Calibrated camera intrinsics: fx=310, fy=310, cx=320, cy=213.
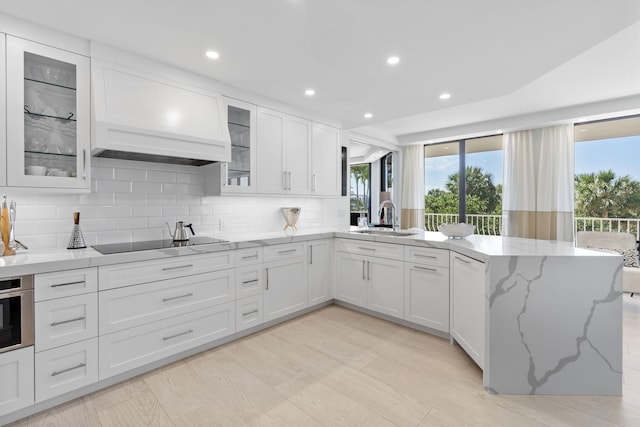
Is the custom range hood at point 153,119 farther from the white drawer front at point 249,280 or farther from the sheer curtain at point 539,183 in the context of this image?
the sheer curtain at point 539,183

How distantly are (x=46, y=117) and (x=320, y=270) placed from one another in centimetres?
271

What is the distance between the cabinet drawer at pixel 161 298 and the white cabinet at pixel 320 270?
38.9 inches

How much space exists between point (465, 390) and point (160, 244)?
Answer: 2517 mm

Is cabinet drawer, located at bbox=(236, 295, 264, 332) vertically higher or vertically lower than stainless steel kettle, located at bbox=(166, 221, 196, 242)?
lower

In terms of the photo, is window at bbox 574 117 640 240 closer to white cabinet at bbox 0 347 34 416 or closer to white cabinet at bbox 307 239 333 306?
white cabinet at bbox 307 239 333 306

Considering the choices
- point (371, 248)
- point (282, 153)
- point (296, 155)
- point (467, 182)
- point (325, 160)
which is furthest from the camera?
point (467, 182)

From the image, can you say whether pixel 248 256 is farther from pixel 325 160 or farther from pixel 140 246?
pixel 325 160

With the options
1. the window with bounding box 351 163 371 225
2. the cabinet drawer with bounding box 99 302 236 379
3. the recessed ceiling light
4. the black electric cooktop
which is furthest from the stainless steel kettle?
the window with bounding box 351 163 371 225

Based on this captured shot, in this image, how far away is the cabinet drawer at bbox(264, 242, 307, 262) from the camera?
3.03 m

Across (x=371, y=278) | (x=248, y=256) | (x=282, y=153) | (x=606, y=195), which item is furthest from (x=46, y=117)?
(x=606, y=195)

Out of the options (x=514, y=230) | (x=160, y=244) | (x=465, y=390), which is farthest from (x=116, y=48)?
(x=514, y=230)

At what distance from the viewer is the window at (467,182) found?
5672 millimetres

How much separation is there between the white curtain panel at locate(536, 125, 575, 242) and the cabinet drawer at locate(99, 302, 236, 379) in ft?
15.9

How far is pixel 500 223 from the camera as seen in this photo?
571cm
